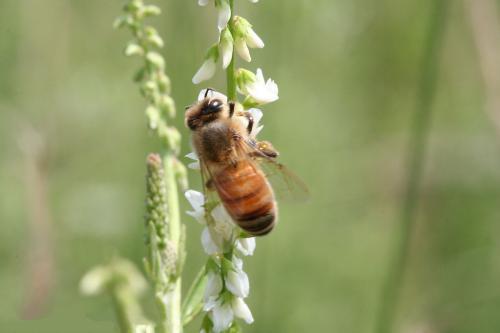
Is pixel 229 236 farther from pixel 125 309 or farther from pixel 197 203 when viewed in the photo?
pixel 125 309

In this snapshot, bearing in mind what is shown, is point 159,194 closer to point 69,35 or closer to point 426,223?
point 426,223

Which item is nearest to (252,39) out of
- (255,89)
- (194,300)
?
A: (255,89)

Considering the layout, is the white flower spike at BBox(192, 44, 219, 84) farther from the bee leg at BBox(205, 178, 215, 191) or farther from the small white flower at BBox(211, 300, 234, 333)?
the small white flower at BBox(211, 300, 234, 333)

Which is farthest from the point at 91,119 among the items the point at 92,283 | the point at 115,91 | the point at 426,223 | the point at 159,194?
Answer: the point at 159,194

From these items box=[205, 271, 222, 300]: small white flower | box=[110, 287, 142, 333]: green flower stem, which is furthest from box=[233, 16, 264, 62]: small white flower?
box=[110, 287, 142, 333]: green flower stem

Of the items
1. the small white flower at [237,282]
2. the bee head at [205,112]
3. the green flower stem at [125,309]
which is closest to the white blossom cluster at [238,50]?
the bee head at [205,112]

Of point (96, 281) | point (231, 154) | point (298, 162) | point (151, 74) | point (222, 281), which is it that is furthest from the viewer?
point (298, 162)

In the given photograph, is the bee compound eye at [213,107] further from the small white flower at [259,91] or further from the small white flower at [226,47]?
the small white flower at [226,47]
